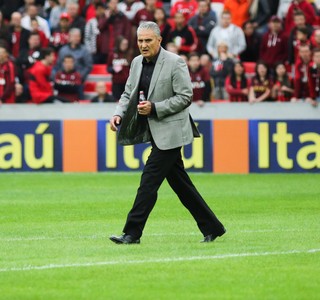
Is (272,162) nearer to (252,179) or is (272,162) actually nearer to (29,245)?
(252,179)

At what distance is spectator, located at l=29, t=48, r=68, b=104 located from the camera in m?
24.1

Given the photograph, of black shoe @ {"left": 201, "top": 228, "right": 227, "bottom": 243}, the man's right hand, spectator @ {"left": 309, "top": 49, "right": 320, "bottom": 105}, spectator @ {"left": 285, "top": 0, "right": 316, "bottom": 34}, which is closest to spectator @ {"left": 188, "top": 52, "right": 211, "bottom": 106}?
spectator @ {"left": 309, "top": 49, "right": 320, "bottom": 105}

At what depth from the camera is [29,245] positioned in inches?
443

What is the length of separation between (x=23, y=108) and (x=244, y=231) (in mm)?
11711

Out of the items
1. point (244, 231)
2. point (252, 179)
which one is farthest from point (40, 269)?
point (252, 179)

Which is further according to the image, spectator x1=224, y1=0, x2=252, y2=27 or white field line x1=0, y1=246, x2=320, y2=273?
spectator x1=224, y1=0, x2=252, y2=27

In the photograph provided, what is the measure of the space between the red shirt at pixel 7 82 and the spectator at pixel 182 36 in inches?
142

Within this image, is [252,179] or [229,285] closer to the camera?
[229,285]

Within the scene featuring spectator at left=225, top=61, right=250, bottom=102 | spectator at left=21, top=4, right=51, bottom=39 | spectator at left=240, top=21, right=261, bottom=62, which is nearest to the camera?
spectator at left=225, top=61, right=250, bottom=102

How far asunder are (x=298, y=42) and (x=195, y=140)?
3.42 m

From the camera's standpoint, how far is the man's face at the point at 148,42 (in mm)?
10938

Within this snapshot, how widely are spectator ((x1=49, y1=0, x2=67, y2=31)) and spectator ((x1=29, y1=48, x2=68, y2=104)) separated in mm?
3515

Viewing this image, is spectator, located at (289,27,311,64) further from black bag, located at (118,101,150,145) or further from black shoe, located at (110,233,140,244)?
black shoe, located at (110,233,140,244)

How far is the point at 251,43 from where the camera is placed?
25.8 metres
